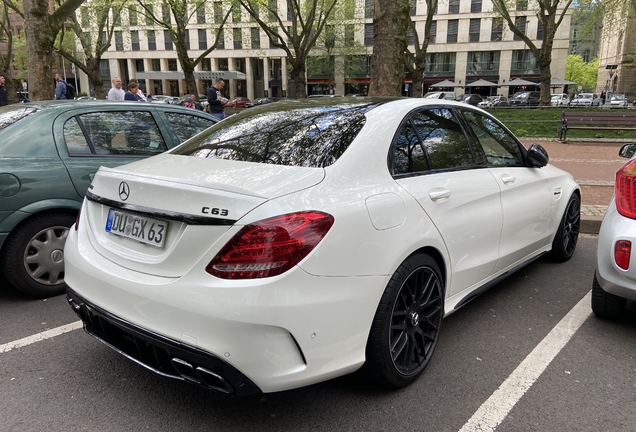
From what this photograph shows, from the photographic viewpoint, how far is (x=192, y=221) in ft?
7.14

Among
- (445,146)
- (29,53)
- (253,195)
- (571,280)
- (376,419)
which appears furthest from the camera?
(29,53)

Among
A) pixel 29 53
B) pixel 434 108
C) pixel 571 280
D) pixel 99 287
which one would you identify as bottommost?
pixel 571 280

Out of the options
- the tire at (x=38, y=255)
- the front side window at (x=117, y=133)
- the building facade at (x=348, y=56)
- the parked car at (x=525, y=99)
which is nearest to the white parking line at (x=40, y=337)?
the tire at (x=38, y=255)

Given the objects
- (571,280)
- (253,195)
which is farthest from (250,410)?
(571,280)

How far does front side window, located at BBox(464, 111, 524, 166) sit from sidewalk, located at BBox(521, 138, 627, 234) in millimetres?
2694

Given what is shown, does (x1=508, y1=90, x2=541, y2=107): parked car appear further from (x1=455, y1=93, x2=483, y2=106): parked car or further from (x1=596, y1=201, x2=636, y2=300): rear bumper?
(x1=596, y1=201, x2=636, y2=300): rear bumper

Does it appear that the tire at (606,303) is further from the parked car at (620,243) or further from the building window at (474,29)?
the building window at (474,29)

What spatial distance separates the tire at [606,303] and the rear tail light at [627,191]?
1.86 feet

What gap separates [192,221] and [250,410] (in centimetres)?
109

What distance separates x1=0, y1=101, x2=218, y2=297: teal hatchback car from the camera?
3818mm

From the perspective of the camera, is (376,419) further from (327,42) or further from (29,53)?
(327,42)

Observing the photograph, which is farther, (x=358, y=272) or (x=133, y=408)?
(x=133, y=408)

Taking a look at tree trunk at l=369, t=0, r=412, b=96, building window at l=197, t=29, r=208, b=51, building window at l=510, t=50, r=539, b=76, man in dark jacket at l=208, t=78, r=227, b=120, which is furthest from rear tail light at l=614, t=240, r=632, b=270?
building window at l=197, t=29, r=208, b=51

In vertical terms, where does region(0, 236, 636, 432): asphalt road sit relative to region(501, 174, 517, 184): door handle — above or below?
below
